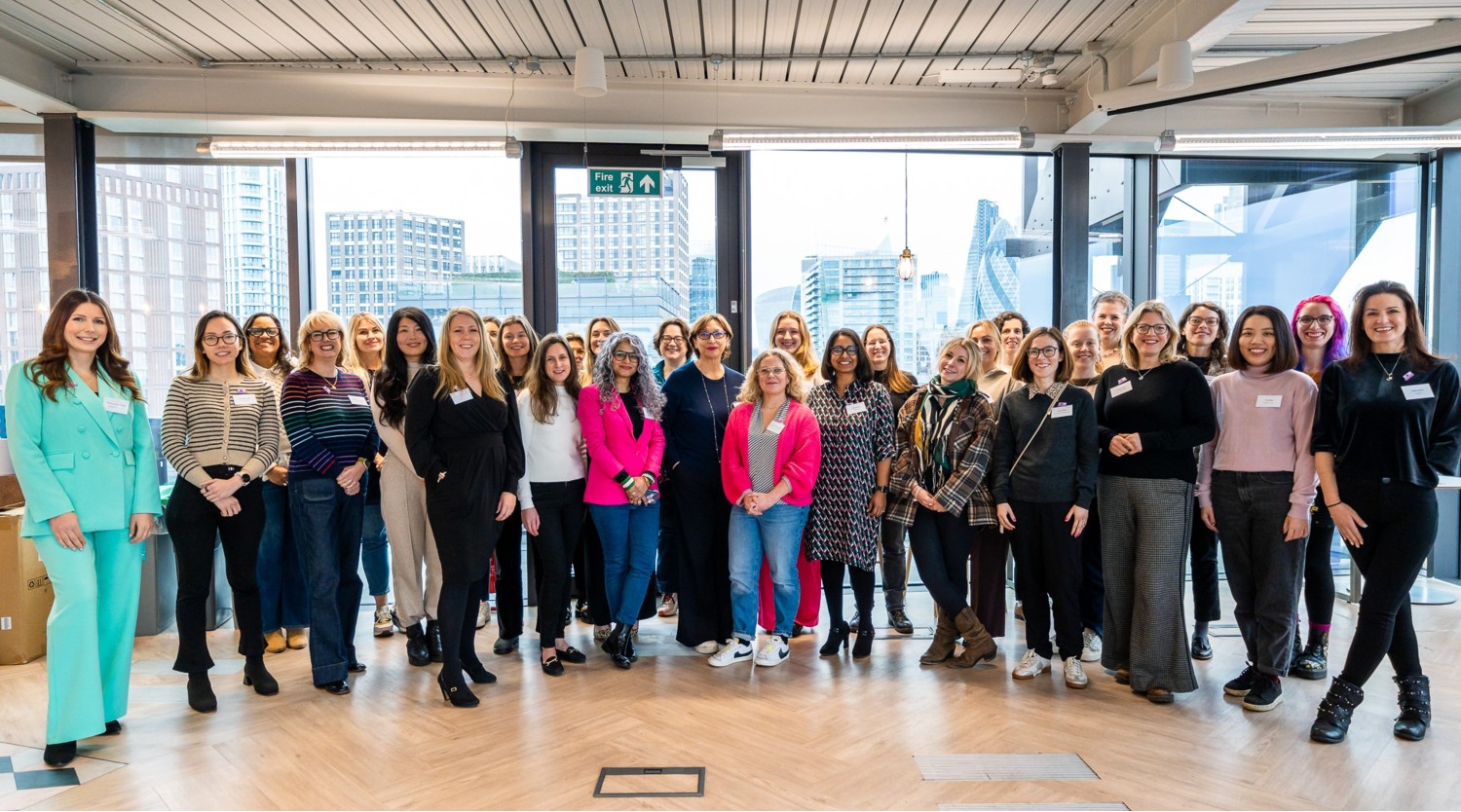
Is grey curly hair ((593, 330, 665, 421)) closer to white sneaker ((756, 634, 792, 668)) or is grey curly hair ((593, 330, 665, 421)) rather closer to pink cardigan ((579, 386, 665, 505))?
pink cardigan ((579, 386, 665, 505))

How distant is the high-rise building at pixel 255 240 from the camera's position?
5.88 meters

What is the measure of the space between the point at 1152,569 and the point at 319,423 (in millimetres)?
3597

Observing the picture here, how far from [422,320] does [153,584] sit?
2361 millimetres

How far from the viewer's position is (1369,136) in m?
5.14

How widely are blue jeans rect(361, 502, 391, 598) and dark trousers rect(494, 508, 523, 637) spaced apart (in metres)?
0.69

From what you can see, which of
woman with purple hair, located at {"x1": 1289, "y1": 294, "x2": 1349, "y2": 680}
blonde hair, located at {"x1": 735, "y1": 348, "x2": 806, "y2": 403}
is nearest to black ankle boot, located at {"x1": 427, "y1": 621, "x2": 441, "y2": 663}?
blonde hair, located at {"x1": 735, "y1": 348, "x2": 806, "y2": 403}

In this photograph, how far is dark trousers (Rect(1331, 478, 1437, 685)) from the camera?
2.98 m

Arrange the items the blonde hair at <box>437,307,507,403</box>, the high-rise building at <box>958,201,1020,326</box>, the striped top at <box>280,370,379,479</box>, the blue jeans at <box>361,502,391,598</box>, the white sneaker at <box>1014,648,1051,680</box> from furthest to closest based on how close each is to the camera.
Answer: the high-rise building at <box>958,201,1020,326</box> → the blue jeans at <box>361,502,391,598</box> → the white sneaker at <box>1014,648,1051,680</box> → the striped top at <box>280,370,379,479</box> → the blonde hair at <box>437,307,507,403</box>

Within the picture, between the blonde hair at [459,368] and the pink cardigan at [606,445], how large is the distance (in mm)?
444

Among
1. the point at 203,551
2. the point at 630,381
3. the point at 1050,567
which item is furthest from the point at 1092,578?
the point at 203,551

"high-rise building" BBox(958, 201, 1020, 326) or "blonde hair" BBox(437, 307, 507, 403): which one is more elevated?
"high-rise building" BBox(958, 201, 1020, 326)

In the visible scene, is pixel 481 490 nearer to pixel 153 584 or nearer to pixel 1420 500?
pixel 153 584

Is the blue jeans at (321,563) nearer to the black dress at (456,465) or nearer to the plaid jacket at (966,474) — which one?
the black dress at (456,465)

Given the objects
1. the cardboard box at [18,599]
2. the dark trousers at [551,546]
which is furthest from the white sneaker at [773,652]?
the cardboard box at [18,599]
